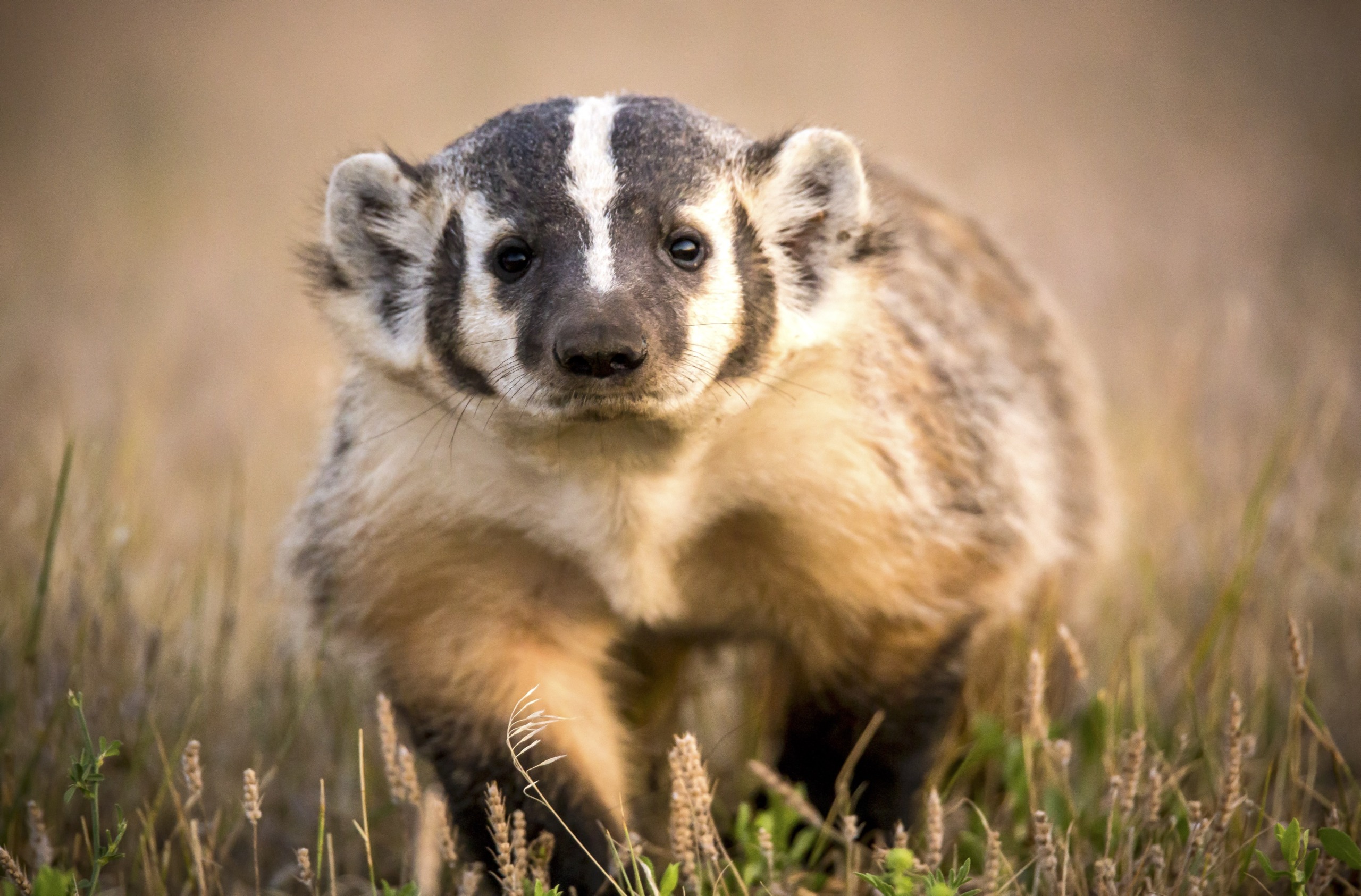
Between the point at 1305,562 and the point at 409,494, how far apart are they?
7.14ft

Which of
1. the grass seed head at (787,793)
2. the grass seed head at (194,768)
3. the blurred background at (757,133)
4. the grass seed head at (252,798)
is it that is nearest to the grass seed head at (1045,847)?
the grass seed head at (787,793)

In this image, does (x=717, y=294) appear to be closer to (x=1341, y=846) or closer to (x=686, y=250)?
(x=686, y=250)

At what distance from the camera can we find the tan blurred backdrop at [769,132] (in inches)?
138

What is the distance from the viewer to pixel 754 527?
2.25 metres

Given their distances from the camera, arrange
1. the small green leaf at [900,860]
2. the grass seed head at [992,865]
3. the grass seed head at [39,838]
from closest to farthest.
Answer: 1. the small green leaf at [900,860]
2. the grass seed head at [39,838]
3. the grass seed head at [992,865]

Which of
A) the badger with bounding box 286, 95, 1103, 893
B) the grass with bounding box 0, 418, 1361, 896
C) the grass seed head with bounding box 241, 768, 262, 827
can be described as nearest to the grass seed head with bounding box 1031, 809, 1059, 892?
the grass with bounding box 0, 418, 1361, 896

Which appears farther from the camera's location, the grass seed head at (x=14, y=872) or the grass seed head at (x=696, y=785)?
the grass seed head at (x=696, y=785)

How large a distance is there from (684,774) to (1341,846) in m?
0.92

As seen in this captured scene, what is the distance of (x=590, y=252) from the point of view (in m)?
1.87

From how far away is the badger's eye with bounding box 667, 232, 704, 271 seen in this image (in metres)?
1.96

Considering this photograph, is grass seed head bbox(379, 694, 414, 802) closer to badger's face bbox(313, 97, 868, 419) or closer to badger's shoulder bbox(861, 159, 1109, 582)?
badger's face bbox(313, 97, 868, 419)

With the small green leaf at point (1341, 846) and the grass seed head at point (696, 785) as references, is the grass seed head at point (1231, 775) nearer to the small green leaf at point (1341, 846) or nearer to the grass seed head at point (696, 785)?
the small green leaf at point (1341, 846)

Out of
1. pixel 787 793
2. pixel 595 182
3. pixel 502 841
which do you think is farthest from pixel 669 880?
pixel 595 182

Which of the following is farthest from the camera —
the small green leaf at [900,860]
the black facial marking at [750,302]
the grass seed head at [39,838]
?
the black facial marking at [750,302]
